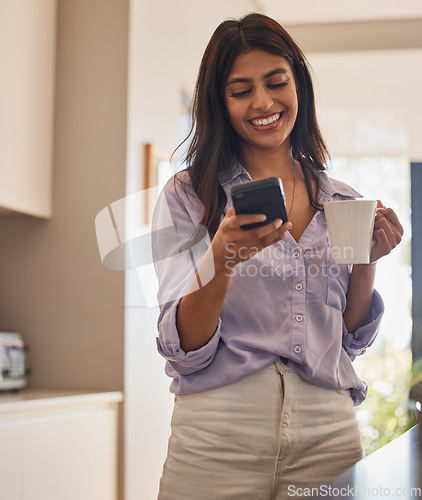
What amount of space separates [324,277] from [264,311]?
0.11m

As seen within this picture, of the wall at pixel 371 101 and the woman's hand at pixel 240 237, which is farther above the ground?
the wall at pixel 371 101

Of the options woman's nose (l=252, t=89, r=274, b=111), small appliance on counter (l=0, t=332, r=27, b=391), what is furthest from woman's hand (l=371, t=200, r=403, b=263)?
small appliance on counter (l=0, t=332, r=27, b=391)

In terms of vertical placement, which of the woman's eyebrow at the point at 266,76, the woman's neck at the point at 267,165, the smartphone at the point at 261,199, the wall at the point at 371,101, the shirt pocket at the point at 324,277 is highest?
the wall at the point at 371,101

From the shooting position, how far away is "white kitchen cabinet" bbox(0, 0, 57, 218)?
7.08ft

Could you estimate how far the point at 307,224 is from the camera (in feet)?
3.29

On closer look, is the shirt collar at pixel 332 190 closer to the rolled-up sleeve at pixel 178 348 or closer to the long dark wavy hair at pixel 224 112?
the long dark wavy hair at pixel 224 112

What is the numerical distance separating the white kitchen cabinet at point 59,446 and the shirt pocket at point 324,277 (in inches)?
47.8

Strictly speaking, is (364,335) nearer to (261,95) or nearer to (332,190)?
(332,190)

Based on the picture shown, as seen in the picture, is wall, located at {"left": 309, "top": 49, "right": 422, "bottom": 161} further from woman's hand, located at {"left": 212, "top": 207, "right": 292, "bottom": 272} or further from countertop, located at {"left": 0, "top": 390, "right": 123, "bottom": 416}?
woman's hand, located at {"left": 212, "top": 207, "right": 292, "bottom": 272}

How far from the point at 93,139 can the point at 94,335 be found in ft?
2.36

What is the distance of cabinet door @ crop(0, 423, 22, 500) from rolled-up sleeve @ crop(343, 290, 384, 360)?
1186 millimetres

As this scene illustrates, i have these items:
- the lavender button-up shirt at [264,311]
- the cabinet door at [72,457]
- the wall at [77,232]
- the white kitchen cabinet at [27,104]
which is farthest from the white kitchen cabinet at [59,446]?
the lavender button-up shirt at [264,311]

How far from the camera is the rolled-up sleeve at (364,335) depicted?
986mm

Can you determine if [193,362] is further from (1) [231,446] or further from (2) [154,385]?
(2) [154,385]
